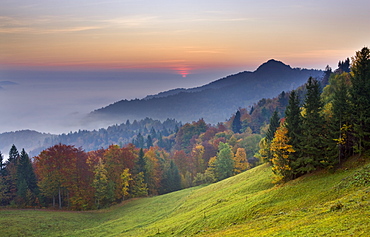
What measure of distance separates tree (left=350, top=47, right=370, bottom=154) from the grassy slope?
333 cm

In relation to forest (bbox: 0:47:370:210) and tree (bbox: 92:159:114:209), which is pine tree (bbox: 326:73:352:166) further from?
tree (bbox: 92:159:114:209)

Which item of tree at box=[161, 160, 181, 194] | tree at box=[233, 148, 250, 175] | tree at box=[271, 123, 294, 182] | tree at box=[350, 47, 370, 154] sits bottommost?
tree at box=[161, 160, 181, 194]

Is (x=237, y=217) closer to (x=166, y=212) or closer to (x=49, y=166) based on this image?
(x=166, y=212)

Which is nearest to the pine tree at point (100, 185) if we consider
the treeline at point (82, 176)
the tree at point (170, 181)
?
the treeline at point (82, 176)

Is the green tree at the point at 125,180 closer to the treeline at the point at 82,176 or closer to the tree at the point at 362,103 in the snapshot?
the treeline at the point at 82,176

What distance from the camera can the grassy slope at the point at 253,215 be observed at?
22016 millimetres

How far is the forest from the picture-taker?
124 feet

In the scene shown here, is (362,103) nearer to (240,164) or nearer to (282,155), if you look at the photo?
(282,155)

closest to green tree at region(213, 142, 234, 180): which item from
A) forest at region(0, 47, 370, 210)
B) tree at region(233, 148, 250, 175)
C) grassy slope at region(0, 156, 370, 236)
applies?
forest at region(0, 47, 370, 210)

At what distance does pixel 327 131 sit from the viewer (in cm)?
3941

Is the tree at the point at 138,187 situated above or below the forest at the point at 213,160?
below

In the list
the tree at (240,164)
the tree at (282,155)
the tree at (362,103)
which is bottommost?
the tree at (240,164)

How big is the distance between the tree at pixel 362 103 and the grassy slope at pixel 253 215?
3.33 m

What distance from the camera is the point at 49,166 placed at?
6838cm
